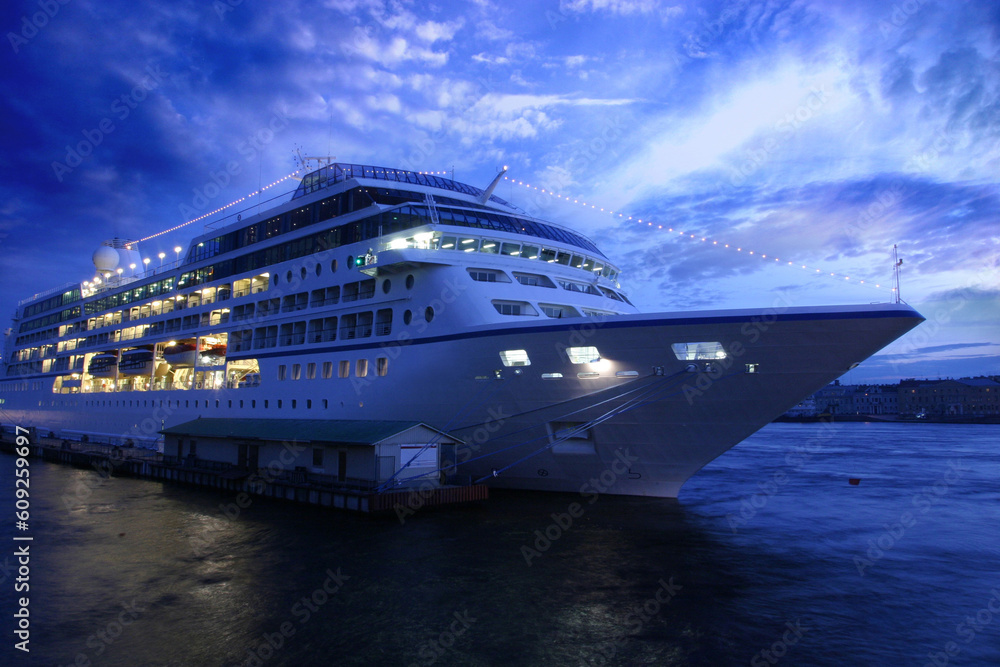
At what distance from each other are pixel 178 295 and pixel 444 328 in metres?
24.8

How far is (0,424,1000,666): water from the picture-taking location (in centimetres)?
1089

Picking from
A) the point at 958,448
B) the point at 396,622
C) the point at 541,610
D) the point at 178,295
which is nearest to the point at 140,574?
the point at 396,622

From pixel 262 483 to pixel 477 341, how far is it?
41.6ft

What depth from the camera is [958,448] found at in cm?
5784

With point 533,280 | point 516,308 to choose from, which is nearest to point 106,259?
point 533,280

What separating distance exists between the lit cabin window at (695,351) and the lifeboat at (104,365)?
40.6 metres

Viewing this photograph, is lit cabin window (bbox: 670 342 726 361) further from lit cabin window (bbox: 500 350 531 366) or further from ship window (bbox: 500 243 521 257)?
ship window (bbox: 500 243 521 257)

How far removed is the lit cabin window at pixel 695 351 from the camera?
1742 cm

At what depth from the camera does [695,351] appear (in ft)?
58.0

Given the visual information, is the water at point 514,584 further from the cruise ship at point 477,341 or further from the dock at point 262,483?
the cruise ship at point 477,341

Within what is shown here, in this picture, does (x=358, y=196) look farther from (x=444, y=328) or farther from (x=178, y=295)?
(x=178, y=295)

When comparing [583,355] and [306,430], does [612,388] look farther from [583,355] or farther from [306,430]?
[306,430]

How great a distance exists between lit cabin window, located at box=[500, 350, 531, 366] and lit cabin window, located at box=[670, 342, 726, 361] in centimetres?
450

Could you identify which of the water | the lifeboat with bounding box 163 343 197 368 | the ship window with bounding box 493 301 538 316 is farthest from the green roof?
the lifeboat with bounding box 163 343 197 368
